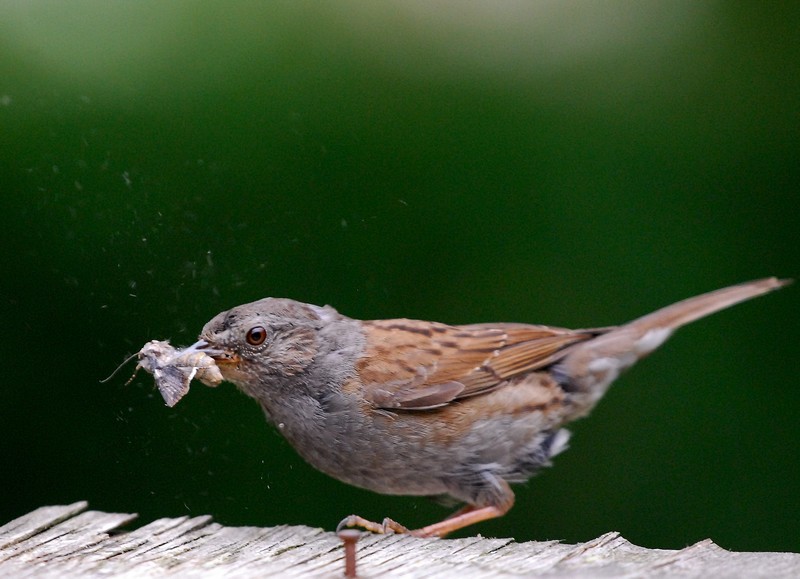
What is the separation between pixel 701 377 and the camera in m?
4.40

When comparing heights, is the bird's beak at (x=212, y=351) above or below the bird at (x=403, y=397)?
above

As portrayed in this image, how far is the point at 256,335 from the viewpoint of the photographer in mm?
3326

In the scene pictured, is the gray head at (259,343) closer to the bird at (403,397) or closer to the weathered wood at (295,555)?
the bird at (403,397)

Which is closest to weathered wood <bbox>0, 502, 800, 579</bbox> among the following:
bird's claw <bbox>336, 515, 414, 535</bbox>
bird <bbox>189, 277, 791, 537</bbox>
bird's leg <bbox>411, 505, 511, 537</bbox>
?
bird's claw <bbox>336, 515, 414, 535</bbox>

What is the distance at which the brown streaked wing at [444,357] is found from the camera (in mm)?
3301

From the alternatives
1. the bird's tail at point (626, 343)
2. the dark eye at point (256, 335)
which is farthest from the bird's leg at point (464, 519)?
the dark eye at point (256, 335)

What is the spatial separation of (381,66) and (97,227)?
1.33 metres

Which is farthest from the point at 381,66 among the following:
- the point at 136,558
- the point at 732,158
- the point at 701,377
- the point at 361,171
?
the point at 136,558

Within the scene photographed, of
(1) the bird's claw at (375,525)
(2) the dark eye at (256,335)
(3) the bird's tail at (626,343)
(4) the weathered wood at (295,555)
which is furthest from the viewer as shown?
(3) the bird's tail at (626,343)

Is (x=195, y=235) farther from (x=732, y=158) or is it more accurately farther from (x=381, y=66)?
(x=732, y=158)

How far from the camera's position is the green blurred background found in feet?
12.5

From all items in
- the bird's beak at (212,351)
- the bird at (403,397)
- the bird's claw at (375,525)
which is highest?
the bird's beak at (212,351)

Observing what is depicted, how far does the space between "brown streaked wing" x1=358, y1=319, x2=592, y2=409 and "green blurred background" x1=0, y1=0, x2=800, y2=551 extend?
2.02 ft

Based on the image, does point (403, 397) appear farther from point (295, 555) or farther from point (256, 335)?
point (295, 555)
